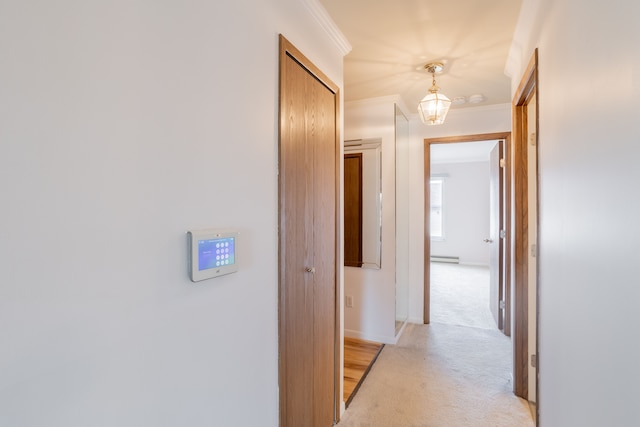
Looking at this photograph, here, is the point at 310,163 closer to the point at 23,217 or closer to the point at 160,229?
the point at 160,229

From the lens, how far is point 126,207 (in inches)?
30.6

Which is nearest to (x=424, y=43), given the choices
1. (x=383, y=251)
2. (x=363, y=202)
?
(x=363, y=202)

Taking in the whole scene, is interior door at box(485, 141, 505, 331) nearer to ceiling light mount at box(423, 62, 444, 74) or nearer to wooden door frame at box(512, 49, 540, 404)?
wooden door frame at box(512, 49, 540, 404)

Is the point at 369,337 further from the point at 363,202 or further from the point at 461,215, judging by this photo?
the point at 461,215

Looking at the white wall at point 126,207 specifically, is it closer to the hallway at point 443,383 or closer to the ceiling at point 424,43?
the ceiling at point 424,43

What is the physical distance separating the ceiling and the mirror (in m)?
0.61

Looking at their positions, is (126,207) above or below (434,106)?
below

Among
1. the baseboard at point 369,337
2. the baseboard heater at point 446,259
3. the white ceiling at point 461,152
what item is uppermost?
the white ceiling at point 461,152

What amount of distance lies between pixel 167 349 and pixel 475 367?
2712 mm

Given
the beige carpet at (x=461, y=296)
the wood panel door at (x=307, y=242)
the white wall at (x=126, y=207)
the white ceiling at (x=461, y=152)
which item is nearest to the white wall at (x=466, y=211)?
the white ceiling at (x=461, y=152)

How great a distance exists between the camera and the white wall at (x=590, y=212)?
0.75 m

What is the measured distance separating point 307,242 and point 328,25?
1289 mm

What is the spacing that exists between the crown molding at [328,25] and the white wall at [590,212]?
107 cm

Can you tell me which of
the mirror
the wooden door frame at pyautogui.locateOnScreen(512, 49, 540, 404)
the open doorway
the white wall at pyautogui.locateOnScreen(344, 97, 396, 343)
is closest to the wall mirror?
the white wall at pyautogui.locateOnScreen(344, 97, 396, 343)
